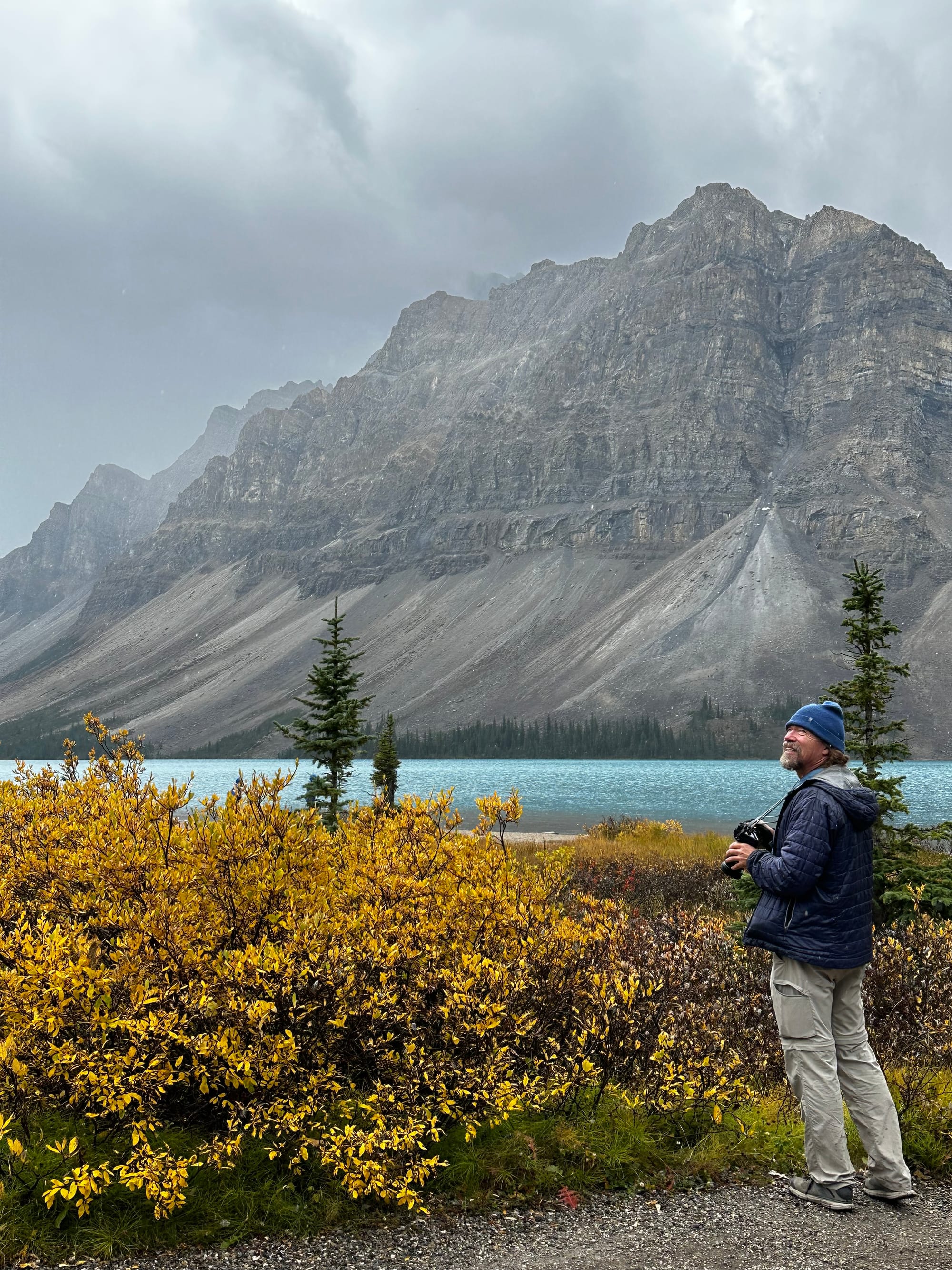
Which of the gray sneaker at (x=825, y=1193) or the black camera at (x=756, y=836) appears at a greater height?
the black camera at (x=756, y=836)

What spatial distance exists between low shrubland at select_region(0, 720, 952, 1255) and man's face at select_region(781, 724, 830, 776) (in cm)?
191

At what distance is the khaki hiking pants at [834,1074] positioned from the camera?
5.32m

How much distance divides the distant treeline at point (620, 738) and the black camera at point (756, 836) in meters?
166

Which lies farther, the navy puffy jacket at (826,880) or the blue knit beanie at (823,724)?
the blue knit beanie at (823,724)

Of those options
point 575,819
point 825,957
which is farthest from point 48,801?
point 575,819

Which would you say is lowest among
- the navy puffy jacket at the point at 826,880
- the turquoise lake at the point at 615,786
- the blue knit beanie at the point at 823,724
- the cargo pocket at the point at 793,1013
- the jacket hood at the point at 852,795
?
the turquoise lake at the point at 615,786

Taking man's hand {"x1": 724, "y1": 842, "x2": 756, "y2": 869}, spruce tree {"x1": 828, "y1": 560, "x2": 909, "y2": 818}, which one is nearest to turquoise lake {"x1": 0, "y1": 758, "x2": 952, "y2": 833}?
spruce tree {"x1": 828, "y1": 560, "x2": 909, "y2": 818}

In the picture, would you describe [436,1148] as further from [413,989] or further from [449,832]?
[449,832]

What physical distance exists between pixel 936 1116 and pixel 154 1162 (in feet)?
18.2

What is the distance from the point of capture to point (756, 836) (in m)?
6.07

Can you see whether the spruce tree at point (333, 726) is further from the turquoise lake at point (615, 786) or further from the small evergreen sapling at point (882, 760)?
the small evergreen sapling at point (882, 760)

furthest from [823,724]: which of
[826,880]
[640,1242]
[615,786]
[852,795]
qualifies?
[615,786]

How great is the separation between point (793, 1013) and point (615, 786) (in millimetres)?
96575

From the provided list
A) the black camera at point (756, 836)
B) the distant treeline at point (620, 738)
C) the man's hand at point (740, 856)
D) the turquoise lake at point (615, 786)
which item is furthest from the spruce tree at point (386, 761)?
the distant treeline at point (620, 738)
